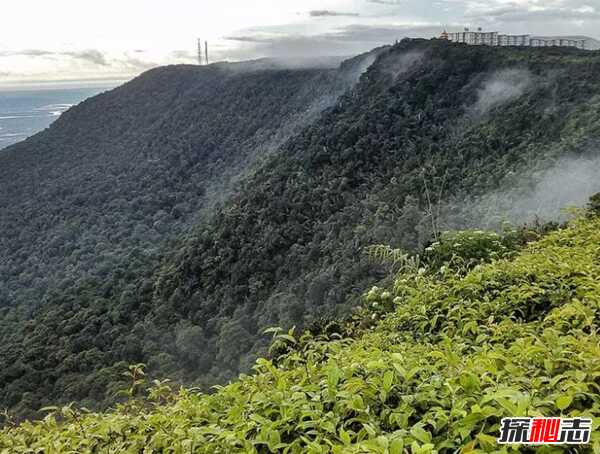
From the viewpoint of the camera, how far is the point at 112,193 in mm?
64000

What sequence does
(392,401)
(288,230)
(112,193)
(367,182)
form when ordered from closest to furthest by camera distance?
(392,401)
(288,230)
(367,182)
(112,193)

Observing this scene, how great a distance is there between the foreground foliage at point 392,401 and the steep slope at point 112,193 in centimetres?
1472

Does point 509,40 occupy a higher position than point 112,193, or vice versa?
point 509,40

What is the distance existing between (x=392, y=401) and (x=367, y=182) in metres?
28.1

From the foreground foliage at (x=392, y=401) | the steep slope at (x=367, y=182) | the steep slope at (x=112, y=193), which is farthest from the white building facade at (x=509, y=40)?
the foreground foliage at (x=392, y=401)

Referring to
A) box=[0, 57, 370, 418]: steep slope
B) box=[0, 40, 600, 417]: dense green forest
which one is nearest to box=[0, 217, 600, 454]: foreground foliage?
box=[0, 40, 600, 417]: dense green forest

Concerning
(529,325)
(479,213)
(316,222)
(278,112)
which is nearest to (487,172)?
(479,213)

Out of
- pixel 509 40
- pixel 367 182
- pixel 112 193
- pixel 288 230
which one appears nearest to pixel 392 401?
pixel 288 230

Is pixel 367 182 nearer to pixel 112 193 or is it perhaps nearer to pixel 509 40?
pixel 509 40

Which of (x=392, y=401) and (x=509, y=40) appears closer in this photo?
(x=392, y=401)

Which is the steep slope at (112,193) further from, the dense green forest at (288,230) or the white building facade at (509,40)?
the white building facade at (509,40)

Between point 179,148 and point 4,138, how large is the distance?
358 feet

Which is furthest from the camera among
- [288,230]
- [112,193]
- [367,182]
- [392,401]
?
[112,193]

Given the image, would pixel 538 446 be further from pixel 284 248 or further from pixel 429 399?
pixel 284 248
